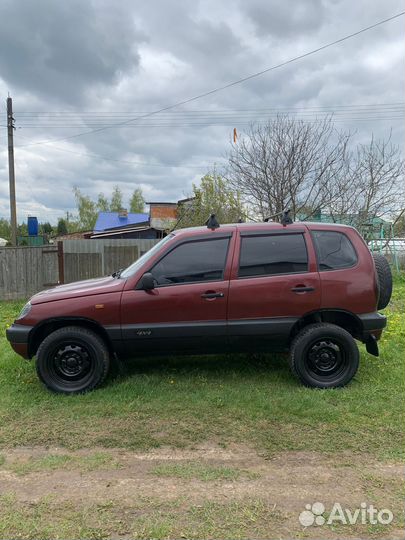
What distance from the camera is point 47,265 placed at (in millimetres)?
12445

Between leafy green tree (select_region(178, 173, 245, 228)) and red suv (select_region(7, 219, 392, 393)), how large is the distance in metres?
11.6

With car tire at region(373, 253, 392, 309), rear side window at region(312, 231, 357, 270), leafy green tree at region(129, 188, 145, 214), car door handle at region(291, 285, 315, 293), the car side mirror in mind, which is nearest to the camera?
the car side mirror

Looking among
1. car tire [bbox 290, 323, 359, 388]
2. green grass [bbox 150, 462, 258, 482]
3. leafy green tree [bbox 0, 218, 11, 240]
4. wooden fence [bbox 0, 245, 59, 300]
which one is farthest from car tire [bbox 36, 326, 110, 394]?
leafy green tree [bbox 0, 218, 11, 240]

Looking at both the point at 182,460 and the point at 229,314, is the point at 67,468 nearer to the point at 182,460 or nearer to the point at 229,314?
the point at 182,460

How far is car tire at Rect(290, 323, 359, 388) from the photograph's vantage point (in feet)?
15.5

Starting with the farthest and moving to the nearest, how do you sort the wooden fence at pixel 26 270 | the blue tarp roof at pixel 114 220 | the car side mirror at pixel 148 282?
the blue tarp roof at pixel 114 220, the wooden fence at pixel 26 270, the car side mirror at pixel 148 282

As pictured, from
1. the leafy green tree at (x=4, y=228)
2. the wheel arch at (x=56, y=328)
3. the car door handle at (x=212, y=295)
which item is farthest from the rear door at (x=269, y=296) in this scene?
the leafy green tree at (x=4, y=228)

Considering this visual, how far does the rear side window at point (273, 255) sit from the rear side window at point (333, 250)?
0.18 m

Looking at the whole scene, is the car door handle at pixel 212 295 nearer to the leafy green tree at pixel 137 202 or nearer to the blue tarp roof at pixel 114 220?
the blue tarp roof at pixel 114 220

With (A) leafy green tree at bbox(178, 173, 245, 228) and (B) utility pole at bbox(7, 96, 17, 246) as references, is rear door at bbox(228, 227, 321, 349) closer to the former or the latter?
(A) leafy green tree at bbox(178, 173, 245, 228)

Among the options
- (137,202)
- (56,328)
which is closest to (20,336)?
(56,328)

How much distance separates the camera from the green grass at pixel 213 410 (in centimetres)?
373

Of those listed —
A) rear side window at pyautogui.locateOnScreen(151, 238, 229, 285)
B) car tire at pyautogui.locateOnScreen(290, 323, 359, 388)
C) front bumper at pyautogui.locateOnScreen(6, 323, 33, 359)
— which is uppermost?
rear side window at pyautogui.locateOnScreen(151, 238, 229, 285)

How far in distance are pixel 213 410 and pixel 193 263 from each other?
156 cm
